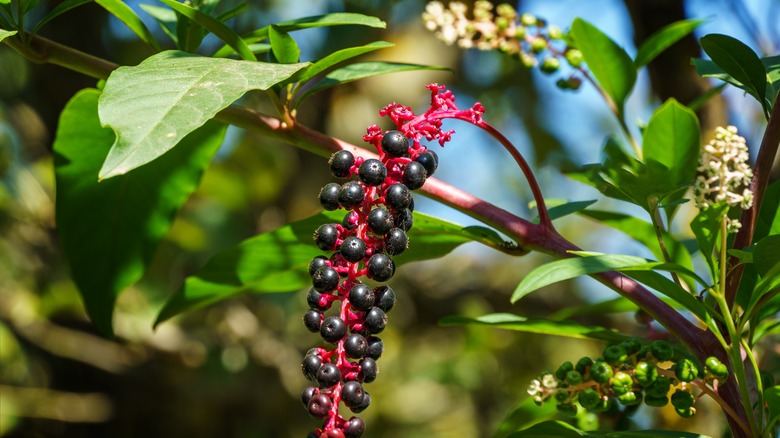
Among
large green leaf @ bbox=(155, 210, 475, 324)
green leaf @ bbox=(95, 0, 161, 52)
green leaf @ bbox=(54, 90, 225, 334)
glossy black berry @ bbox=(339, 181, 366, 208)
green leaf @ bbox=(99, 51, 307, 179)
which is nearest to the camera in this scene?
green leaf @ bbox=(99, 51, 307, 179)

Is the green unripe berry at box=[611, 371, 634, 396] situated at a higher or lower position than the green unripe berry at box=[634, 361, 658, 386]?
lower

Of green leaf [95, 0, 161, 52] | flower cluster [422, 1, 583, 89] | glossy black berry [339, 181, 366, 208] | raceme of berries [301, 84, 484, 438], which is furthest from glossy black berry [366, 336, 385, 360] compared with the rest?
flower cluster [422, 1, 583, 89]

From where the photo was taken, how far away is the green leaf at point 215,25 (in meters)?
0.66

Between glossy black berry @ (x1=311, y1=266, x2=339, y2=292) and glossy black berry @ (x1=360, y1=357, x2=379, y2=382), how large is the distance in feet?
0.19

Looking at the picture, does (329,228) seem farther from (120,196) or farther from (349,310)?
(120,196)

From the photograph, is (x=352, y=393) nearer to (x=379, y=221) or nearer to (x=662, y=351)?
(x=379, y=221)

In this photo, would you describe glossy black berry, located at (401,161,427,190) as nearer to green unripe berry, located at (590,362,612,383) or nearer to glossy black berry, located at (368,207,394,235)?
glossy black berry, located at (368,207,394,235)

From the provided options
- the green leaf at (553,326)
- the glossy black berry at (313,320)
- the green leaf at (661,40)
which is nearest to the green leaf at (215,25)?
the glossy black berry at (313,320)

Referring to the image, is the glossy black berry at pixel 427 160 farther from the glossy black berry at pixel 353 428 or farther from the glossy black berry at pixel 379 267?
the glossy black berry at pixel 353 428

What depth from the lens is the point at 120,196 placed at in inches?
39.0

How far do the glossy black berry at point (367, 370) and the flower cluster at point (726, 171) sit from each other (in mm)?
297

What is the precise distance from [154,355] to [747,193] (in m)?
2.06

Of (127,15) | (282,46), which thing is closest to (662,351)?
(282,46)

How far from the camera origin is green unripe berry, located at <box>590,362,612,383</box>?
0.68 m
